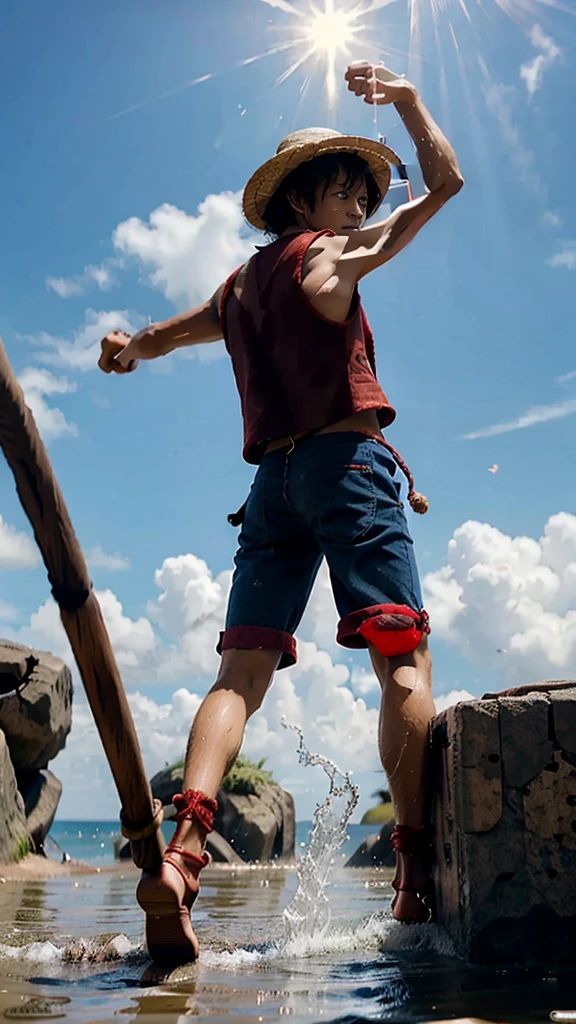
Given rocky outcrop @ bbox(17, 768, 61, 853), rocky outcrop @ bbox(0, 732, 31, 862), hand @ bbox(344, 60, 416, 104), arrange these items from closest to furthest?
hand @ bbox(344, 60, 416, 104) → rocky outcrop @ bbox(0, 732, 31, 862) → rocky outcrop @ bbox(17, 768, 61, 853)

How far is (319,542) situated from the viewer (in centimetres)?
274

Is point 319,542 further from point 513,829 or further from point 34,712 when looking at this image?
point 34,712

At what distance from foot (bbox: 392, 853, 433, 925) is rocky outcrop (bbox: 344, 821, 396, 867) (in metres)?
7.25

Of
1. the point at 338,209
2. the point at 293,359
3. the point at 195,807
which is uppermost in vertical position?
the point at 338,209

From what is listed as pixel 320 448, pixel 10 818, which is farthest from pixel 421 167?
pixel 10 818

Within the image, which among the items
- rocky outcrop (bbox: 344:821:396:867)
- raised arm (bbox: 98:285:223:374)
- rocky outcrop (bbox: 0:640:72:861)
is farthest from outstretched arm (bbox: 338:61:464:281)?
rocky outcrop (bbox: 344:821:396:867)

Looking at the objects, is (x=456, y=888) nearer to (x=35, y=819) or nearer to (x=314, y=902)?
(x=314, y=902)

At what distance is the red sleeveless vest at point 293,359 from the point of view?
2.76m

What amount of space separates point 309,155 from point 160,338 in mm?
777

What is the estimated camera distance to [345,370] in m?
2.78

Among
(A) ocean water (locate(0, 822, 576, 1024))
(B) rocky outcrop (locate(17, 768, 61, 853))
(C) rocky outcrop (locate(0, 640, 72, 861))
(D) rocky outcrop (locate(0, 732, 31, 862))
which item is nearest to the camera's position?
(A) ocean water (locate(0, 822, 576, 1024))

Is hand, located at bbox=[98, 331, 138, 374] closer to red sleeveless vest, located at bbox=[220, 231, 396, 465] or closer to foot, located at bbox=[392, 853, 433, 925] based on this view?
red sleeveless vest, located at bbox=[220, 231, 396, 465]

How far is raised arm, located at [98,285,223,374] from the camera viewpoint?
304 cm

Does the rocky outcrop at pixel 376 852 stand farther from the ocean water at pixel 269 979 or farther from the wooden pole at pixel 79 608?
the wooden pole at pixel 79 608
